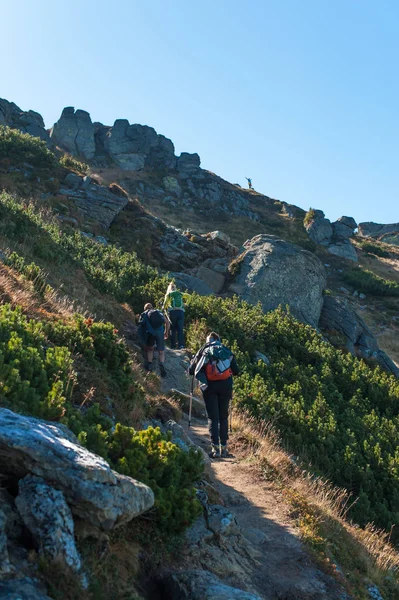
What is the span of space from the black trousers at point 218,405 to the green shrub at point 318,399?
2015mm

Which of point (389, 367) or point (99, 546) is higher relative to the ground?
point (389, 367)

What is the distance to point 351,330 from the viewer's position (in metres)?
22.1

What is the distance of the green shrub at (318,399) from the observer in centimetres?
922

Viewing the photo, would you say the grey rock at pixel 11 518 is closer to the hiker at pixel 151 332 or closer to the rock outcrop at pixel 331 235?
the hiker at pixel 151 332

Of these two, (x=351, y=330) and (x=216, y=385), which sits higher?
(x=351, y=330)

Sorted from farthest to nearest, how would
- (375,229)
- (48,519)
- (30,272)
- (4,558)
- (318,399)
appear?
(375,229) → (318,399) → (30,272) → (48,519) → (4,558)

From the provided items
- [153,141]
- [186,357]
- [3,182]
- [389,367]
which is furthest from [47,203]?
[153,141]

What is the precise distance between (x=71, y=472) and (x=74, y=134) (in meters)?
61.4

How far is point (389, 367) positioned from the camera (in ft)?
65.2

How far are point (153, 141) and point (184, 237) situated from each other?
1585 inches

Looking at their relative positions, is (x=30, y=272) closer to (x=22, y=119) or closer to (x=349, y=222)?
(x=22, y=119)

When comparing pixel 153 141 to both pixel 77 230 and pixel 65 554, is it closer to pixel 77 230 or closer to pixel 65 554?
pixel 77 230

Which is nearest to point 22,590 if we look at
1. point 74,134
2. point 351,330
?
point 351,330

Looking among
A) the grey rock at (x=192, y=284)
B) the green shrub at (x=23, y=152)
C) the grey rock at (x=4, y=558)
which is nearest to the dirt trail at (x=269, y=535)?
the grey rock at (x=4, y=558)
